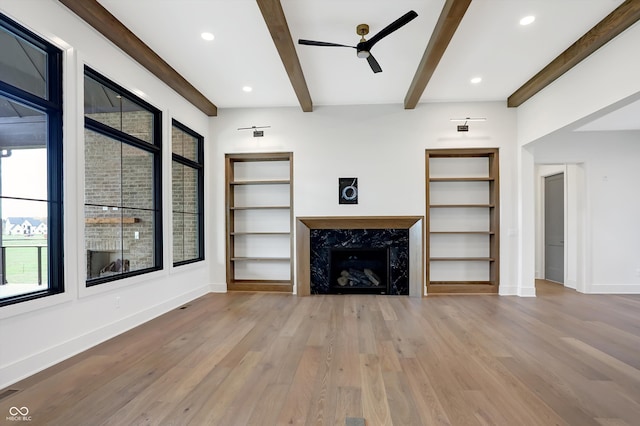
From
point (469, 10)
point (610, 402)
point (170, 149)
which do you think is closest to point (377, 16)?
point (469, 10)

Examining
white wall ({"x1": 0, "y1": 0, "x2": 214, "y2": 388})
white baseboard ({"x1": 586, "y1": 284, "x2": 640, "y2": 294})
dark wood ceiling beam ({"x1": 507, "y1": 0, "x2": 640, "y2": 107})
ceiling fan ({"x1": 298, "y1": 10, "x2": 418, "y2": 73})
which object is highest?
dark wood ceiling beam ({"x1": 507, "y1": 0, "x2": 640, "y2": 107})

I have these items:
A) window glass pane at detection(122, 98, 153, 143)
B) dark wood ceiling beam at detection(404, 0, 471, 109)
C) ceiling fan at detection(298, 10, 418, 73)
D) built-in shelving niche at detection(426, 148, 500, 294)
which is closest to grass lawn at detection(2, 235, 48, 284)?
window glass pane at detection(122, 98, 153, 143)

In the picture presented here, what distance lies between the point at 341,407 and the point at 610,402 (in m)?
1.79

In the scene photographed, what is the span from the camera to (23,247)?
258 cm

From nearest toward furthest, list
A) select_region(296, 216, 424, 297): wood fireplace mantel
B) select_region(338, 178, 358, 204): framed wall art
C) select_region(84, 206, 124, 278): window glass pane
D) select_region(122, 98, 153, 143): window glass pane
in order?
select_region(84, 206, 124, 278): window glass pane
select_region(122, 98, 153, 143): window glass pane
select_region(296, 216, 424, 297): wood fireplace mantel
select_region(338, 178, 358, 204): framed wall art

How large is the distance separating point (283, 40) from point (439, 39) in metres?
1.63

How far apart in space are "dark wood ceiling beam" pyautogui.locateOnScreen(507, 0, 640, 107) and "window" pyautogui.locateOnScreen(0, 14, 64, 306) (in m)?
5.17

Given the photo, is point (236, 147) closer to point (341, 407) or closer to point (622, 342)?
point (341, 407)

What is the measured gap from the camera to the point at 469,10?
3.02 meters

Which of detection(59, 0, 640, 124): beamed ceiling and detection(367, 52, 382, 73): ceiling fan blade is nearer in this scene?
detection(59, 0, 640, 124): beamed ceiling

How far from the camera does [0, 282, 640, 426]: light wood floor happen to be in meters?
1.97

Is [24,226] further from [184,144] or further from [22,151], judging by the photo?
[184,144]

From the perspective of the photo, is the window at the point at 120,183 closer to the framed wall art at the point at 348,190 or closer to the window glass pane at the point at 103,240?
the window glass pane at the point at 103,240

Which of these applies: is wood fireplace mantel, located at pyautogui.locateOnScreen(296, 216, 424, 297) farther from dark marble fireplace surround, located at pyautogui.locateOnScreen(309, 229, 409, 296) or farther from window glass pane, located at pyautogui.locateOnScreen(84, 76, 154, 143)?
window glass pane, located at pyautogui.locateOnScreen(84, 76, 154, 143)
